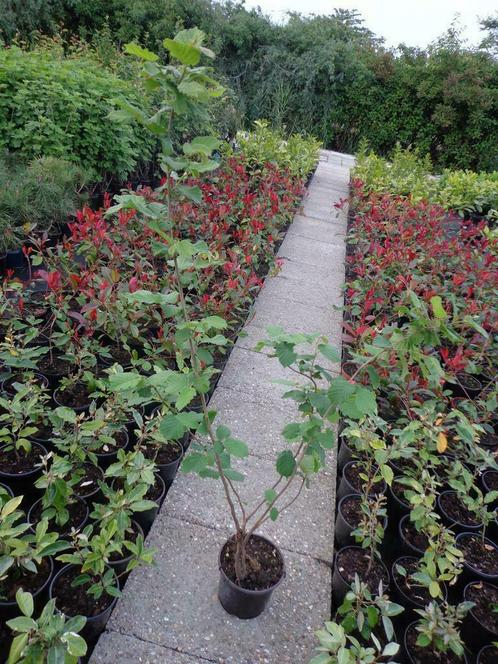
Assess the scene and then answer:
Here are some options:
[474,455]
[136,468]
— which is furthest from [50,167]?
[474,455]

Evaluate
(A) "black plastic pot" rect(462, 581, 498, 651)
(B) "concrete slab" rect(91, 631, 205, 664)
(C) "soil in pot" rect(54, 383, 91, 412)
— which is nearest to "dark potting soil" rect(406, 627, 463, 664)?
(A) "black plastic pot" rect(462, 581, 498, 651)

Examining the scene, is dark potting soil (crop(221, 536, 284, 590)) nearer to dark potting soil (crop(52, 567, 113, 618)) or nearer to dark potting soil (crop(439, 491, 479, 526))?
dark potting soil (crop(52, 567, 113, 618))

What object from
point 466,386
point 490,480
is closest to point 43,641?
point 490,480

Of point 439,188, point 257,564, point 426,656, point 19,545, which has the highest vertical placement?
point 439,188

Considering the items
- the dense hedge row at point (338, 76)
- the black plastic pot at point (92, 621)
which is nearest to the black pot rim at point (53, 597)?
the black plastic pot at point (92, 621)

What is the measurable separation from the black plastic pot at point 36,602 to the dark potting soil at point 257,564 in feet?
1.94

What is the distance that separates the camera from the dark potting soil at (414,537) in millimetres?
1964

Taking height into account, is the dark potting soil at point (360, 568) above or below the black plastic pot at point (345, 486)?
below

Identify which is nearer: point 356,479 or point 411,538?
point 411,538

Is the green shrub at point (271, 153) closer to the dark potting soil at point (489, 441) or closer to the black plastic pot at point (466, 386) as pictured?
the black plastic pot at point (466, 386)

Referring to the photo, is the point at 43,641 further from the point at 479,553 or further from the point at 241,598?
the point at 479,553

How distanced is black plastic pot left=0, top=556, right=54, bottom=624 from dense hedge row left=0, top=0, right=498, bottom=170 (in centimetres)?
1427

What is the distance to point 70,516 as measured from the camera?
5.98ft

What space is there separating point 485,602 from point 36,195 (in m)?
4.34
